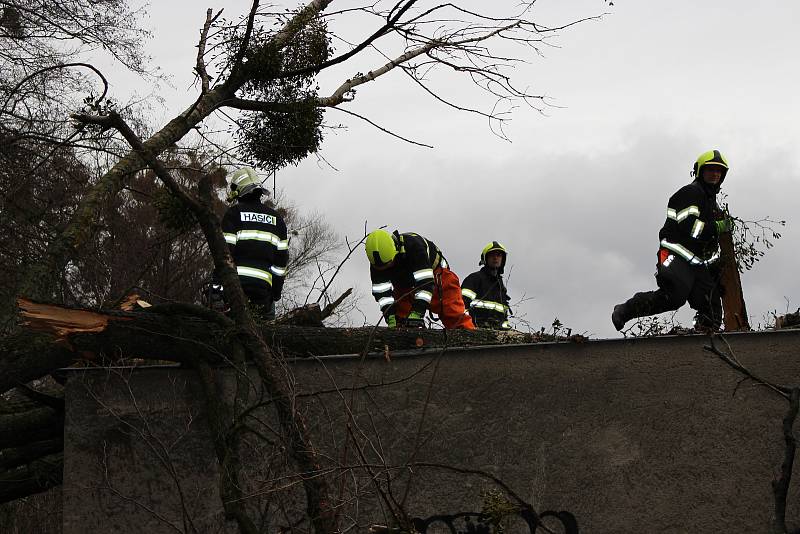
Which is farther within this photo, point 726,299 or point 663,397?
point 726,299

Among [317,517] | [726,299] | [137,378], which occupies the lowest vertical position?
[317,517]

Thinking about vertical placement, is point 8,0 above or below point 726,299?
above

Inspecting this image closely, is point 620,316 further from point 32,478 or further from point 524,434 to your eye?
point 32,478

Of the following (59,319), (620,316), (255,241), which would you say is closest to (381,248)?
(255,241)

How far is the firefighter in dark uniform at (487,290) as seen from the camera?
1080cm

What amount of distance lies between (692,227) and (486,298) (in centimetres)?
299

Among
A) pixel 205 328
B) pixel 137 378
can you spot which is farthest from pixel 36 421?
pixel 205 328

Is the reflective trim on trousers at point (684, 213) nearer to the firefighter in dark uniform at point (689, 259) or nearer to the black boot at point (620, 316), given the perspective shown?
the firefighter in dark uniform at point (689, 259)

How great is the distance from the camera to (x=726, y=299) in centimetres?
846

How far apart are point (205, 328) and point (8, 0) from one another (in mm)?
5578

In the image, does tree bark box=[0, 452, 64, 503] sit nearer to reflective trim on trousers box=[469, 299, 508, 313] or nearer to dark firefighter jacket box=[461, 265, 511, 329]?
dark firefighter jacket box=[461, 265, 511, 329]

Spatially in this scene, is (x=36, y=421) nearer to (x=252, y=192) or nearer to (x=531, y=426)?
(x=252, y=192)

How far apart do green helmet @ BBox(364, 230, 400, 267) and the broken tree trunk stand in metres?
2.79

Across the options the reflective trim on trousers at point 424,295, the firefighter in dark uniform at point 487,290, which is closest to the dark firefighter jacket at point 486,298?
the firefighter in dark uniform at point 487,290
